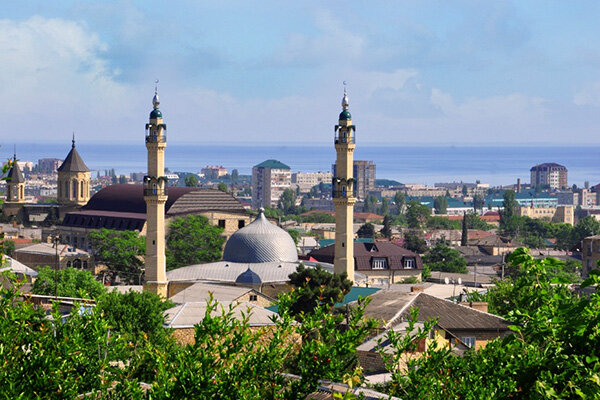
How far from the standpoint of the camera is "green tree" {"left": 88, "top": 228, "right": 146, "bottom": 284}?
6994 cm

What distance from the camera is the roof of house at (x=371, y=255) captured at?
235 ft

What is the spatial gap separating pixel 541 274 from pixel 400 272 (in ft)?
188

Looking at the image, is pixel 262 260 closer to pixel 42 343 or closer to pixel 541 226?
pixel 42 343

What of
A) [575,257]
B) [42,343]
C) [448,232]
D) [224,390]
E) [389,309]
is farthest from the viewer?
[448,232]

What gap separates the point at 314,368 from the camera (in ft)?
50.4

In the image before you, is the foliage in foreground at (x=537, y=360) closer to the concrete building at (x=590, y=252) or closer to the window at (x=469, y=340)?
the window at (x=469, y=340)

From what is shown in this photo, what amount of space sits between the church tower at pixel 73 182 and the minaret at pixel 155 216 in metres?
59.5

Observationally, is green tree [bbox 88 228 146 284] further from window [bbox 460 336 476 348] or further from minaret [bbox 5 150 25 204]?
minaret [bbox 5 150 25 204]

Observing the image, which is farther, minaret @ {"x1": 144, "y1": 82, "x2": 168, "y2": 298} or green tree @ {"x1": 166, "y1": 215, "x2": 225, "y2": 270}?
green tree @ {"x1": 166, "y1": 215, "x2": 225, "y2": 270}

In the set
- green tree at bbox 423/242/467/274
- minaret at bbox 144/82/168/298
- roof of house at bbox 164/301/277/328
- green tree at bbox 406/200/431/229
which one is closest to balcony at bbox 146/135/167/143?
minaret at bbox 144/82/168/298

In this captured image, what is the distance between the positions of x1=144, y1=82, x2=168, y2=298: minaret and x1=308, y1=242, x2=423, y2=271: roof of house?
19831mm

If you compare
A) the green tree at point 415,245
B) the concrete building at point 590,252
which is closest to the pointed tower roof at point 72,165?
the green tree at point 415,245

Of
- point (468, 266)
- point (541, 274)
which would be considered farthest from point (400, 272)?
point (541, 274)

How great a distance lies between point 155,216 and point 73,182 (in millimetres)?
61321
